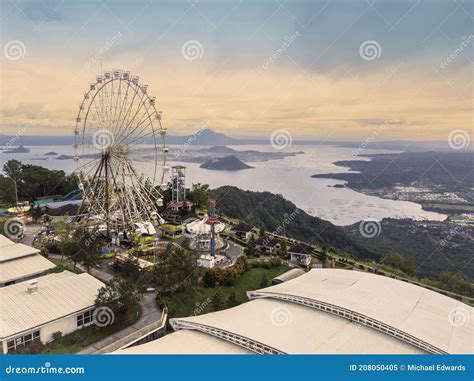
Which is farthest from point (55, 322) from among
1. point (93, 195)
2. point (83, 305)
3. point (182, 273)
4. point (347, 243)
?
point (347, 243)

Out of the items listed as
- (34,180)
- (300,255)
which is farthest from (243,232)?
(34,180)

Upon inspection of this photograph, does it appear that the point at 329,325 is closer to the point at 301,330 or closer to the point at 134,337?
the point at 301,330

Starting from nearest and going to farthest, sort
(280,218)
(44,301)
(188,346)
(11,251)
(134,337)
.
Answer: (188,346), (134,337), (44,301), (11,251), (280,218)

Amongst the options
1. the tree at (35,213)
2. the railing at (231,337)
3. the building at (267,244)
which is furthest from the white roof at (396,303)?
the tree at (35,213)

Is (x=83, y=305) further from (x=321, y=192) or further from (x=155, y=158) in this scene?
(x=321, y=192)

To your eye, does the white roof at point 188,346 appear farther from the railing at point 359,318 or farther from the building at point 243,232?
the building at point 243,232

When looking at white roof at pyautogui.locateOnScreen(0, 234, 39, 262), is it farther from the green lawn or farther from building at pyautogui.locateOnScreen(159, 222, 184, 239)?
building at pyautogui.locateOnScreen(159, 222, 184, 239)

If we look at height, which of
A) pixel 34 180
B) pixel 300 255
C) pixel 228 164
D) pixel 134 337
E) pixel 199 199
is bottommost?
pixel 134 337

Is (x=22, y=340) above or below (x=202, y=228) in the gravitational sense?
below
